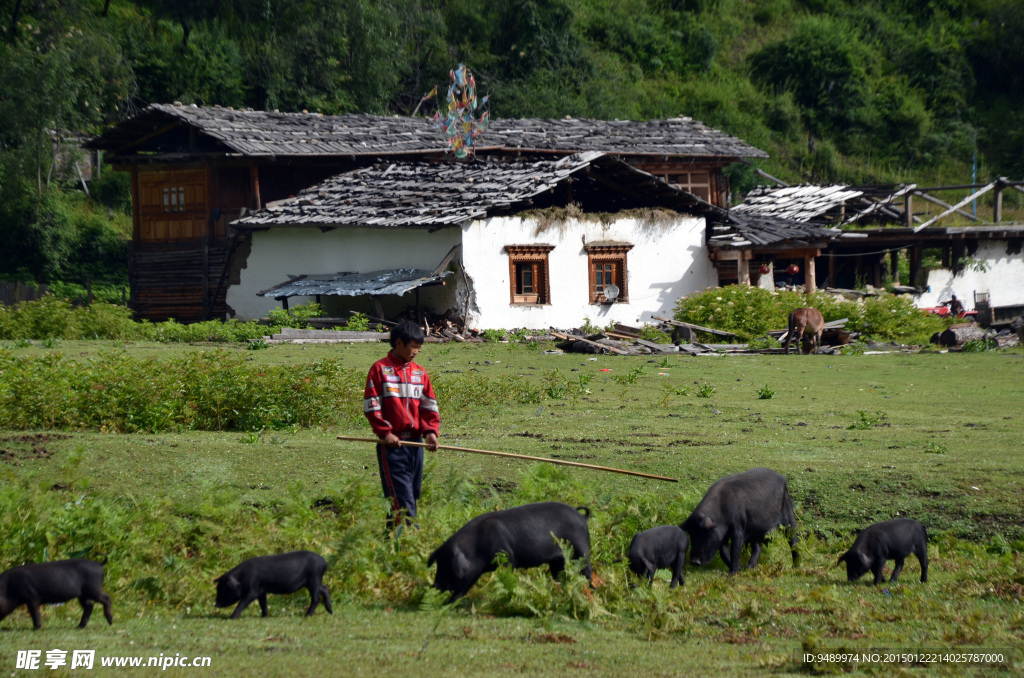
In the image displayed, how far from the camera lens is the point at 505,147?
35.9 metres

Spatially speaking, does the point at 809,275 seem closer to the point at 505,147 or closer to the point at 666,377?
the point at 505,147

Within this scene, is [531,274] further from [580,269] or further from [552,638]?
[552,638]

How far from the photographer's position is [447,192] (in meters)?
29.4

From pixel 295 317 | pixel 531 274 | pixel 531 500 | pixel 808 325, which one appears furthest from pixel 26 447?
pixel 531 274

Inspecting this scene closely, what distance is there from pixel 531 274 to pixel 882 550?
21326 mm

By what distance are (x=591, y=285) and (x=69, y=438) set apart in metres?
19.3

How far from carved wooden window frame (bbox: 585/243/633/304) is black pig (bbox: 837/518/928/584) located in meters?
21.6

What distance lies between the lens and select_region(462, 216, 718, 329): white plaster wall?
27578mm

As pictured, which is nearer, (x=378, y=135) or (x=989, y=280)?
(x=378, y=135)

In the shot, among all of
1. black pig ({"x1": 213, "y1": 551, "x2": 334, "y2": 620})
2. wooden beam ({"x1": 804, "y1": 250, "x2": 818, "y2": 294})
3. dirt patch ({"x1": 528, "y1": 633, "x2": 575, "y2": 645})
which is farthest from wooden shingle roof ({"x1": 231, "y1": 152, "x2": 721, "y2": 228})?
dirt patch ({"x1": 528, "y1": 633, "x2": 575, "y2": 645})

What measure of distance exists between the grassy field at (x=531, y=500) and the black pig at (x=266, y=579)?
0.15 metres

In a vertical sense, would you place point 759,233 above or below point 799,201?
below

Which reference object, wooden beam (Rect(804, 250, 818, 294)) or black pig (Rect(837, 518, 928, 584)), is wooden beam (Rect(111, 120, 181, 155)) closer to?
wooden beam (Rect(804, 250, 818, 294))

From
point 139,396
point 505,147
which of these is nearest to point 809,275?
point 505,147
